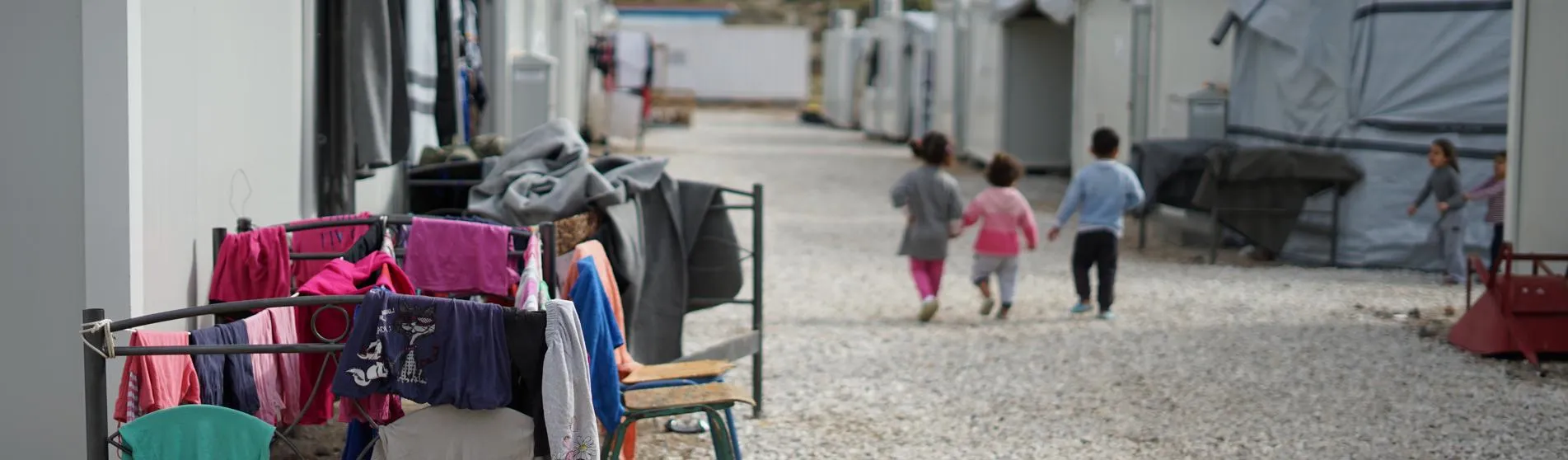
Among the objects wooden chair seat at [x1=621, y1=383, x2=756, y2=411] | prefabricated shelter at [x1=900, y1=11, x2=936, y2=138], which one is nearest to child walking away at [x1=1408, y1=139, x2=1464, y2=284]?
wooden chair seat at [x1=621, y1=383, x2=756, y2=411]

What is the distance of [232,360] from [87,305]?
612 mm

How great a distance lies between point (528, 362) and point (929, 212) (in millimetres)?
5393

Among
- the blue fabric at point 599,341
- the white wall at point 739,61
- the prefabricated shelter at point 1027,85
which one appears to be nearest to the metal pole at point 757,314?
the blue fabric at point 599,341

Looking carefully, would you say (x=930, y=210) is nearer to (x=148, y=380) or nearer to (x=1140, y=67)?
(x=148, y=380)

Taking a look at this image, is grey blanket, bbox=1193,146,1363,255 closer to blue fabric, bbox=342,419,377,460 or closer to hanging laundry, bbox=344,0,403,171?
hanging laundry, bbox=344,0,403,171

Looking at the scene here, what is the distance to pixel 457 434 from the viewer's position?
11.4ft

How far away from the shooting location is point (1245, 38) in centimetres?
1203

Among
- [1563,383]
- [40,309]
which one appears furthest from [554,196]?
[1563,383]

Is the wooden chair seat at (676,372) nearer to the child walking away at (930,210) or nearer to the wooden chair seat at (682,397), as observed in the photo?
the wooden chair seat at (682,397)

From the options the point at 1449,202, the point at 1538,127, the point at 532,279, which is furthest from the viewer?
the point at 1449,202

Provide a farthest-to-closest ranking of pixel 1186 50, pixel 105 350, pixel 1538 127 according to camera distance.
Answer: pixel 1186 50, pixel 1538 127, pixel 105 350

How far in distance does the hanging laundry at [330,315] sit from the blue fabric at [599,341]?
1.62 feet

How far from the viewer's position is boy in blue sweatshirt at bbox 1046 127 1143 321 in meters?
8.73

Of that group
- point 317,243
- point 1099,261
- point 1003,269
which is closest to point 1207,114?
point 1099,261
